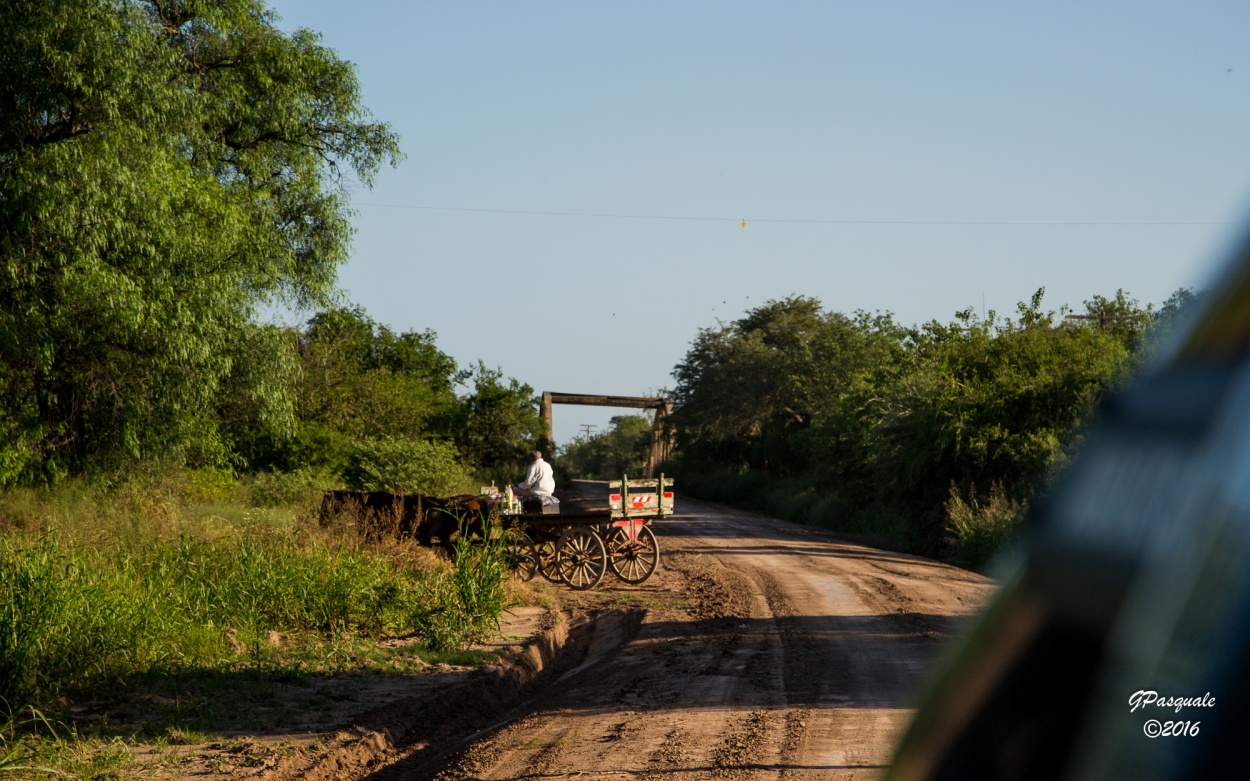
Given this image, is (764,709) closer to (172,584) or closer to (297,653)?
(297,653)

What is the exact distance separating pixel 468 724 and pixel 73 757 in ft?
9.38

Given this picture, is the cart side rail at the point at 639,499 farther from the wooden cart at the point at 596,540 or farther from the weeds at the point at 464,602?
the weeds at the point at 464,602

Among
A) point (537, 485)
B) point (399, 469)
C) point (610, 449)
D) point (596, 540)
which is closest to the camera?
point (596, 540)

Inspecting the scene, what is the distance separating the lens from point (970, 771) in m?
0.59

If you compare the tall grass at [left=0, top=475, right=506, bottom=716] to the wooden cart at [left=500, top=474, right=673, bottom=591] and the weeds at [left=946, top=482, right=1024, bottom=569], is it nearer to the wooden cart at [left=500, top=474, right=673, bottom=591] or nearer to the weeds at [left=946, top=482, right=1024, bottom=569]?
the wooden cart at [left=500, top=474, right=673, bottom=591]

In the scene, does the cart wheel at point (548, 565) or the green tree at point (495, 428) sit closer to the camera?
the cart wheel at point (548, 565)

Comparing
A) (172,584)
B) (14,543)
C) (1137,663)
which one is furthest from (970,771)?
(14,543)

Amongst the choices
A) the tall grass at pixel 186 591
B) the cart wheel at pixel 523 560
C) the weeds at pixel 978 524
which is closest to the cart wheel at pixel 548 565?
the cart wheel at pixel 523 560

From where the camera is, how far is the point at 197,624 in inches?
383

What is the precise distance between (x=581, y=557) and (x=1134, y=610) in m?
14.7

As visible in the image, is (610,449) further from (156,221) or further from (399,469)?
(156,221)

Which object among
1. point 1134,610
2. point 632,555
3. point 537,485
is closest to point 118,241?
point 537,485

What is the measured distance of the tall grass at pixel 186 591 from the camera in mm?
8352

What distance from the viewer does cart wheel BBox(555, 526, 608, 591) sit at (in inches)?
591
